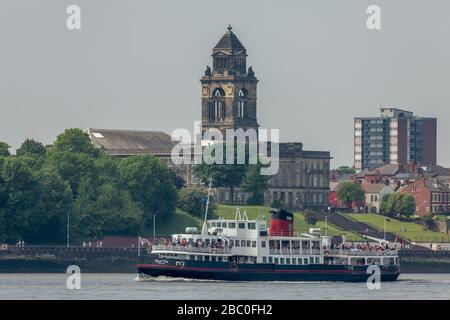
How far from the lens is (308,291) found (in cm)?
15788

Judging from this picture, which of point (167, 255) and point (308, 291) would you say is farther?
point (167, 255)

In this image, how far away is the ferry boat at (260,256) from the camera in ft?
557

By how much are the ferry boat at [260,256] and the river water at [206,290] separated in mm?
1415

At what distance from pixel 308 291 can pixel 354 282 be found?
17517 mm

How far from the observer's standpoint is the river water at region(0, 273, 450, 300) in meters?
150
